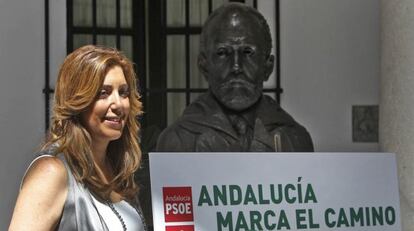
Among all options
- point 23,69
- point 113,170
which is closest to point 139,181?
point 113,170

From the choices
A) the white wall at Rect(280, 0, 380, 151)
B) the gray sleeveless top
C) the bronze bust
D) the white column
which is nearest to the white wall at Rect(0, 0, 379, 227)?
the white wall at Rect(280, 0, 380, 151)

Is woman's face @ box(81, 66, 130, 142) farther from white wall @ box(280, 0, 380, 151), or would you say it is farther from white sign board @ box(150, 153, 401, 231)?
white wall @ box(280, 0, 380, 151)

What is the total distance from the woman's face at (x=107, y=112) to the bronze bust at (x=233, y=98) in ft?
7.63

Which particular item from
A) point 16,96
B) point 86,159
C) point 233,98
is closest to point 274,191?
point 86,159

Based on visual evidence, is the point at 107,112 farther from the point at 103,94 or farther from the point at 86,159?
the point at 86,159

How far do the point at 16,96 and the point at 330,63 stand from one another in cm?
209

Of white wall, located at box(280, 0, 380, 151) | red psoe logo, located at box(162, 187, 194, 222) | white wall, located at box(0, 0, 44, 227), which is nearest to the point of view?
red psoe logo, located at box(162, 187, 194, 222)

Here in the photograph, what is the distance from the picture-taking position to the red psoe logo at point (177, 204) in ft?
12.8

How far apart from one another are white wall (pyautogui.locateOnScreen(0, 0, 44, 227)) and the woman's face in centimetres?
490

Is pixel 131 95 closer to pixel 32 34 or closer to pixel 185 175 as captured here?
pixel 185 175

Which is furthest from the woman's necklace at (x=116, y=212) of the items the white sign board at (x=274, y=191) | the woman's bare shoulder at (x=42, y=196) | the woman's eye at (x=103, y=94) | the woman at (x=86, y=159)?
the white sign board at (x=274, y=191)

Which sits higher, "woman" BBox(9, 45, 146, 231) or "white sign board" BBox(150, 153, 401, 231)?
"woman" BBox(9, 45, 146, 231)

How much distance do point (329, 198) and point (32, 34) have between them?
13.6 feet

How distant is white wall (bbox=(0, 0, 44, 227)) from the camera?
8.02 meters
